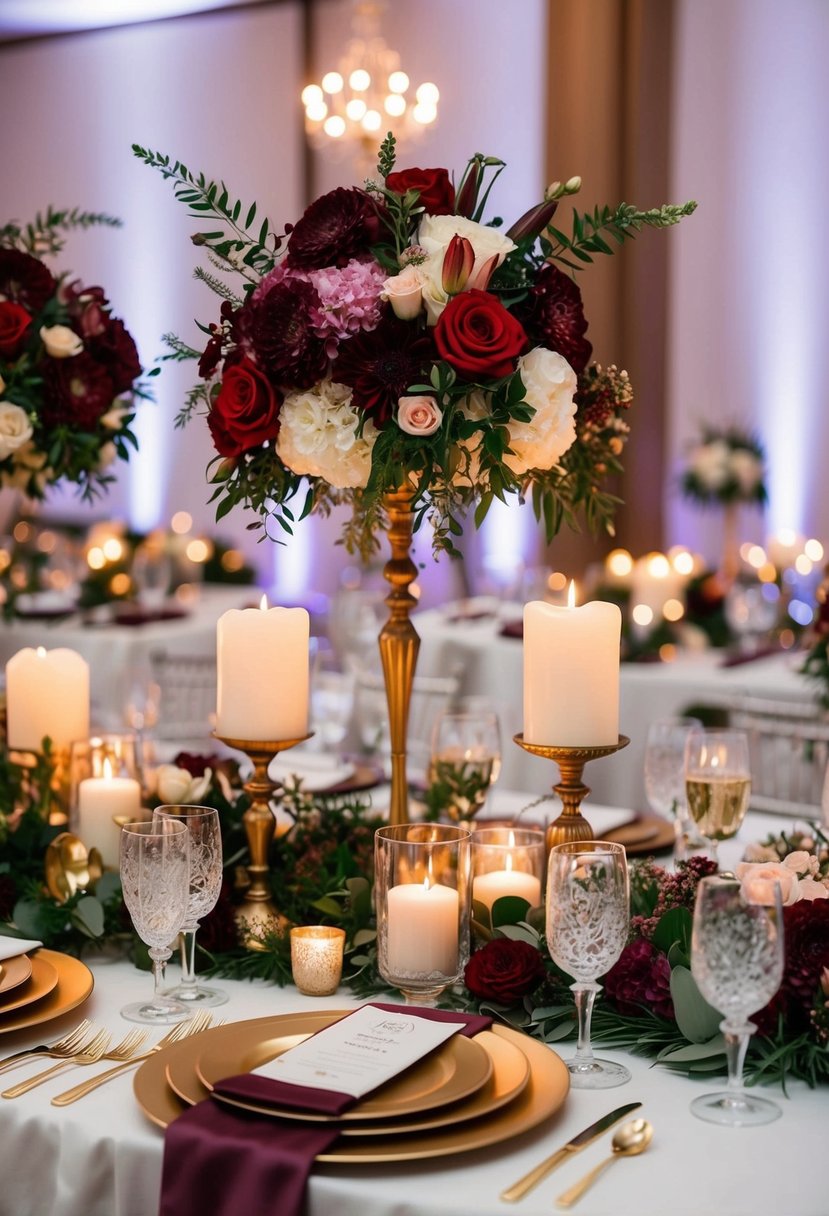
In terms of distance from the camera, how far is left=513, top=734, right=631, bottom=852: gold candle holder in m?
1.72

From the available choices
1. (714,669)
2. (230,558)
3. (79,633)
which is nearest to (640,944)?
Result: (714,669)

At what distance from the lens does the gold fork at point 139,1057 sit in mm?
1369

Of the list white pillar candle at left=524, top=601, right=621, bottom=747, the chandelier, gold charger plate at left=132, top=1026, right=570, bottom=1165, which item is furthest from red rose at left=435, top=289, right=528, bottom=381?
the chandelier

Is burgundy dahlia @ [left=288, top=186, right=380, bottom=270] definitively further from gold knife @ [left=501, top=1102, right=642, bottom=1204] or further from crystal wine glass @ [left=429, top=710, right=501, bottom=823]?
gold knife @ [left=501, top=1102, right=642, bottom=1204]

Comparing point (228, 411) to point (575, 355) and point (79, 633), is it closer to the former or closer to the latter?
point (575, 355)

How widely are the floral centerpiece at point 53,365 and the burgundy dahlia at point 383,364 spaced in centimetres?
80

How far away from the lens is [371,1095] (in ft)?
4.22

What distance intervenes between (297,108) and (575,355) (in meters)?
7.50

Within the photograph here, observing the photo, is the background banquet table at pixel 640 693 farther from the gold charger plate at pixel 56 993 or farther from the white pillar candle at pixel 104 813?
the gold charger plate at pixel 56 993

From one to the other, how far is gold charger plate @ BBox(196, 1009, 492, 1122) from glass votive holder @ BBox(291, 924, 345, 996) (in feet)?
0.53

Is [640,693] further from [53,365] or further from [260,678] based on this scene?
[260,678]

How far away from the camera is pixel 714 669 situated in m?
4.25

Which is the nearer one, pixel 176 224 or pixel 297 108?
pixel 297 108

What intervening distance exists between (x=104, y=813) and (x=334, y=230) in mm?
829
